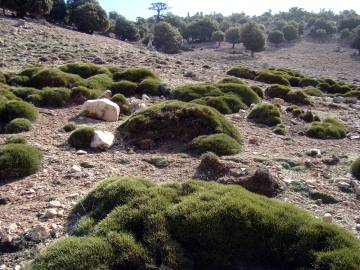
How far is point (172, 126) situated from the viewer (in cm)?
1401

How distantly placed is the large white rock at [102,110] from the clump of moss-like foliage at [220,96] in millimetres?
3973

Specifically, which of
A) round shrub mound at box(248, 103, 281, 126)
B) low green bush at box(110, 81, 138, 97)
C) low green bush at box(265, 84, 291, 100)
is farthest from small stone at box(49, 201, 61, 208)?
low green bush at box(265, 84, 291, 100)

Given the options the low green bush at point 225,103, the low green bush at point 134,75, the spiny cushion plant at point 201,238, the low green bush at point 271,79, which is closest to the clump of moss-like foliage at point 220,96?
the low green bush at point 225,103

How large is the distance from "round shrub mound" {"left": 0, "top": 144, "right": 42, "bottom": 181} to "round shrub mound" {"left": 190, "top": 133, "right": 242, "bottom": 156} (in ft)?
14.5

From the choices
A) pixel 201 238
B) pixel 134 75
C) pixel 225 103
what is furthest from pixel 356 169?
pixel 134 75

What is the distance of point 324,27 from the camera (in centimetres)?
14800

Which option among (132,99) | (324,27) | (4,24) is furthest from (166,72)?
(324,27)

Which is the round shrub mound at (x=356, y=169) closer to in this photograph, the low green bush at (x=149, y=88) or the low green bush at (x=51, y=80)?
the low green bush at (x=149, y=88)

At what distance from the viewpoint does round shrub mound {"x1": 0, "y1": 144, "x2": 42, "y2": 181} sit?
34.1ft

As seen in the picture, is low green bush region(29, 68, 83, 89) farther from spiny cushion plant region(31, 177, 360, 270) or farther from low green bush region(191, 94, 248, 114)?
spiny cushion plant region(31, 177, 360, 270)

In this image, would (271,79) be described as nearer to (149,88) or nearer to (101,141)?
(149,88)

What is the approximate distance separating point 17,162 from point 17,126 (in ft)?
13.8

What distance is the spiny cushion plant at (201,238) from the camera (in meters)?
6.54

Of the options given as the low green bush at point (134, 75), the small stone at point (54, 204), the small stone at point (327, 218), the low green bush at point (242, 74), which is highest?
the low green bush at point (134, 75)
